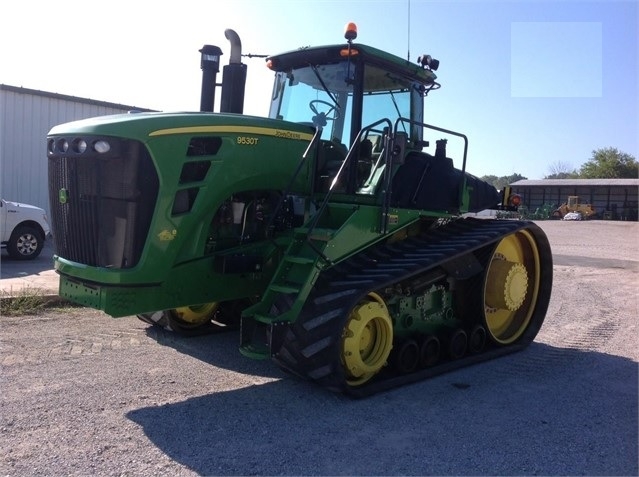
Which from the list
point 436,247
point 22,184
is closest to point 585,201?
point 22,184

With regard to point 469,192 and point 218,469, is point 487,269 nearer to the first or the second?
point 469,192

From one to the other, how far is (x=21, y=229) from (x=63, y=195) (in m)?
8.54

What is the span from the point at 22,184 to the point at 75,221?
1295 centimetres

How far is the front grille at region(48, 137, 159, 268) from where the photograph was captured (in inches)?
173

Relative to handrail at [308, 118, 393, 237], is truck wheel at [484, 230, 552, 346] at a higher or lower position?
lower

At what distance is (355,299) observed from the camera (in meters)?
4.64

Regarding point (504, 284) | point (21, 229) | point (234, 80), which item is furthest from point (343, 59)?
point (21, 229)

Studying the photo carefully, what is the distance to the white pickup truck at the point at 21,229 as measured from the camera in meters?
12.0

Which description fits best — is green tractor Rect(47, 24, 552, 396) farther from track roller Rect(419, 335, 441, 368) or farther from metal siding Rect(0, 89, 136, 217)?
Result: metal siding Rect(0, 89, 136, 217)

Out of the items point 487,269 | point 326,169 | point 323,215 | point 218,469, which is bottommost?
point 218,469

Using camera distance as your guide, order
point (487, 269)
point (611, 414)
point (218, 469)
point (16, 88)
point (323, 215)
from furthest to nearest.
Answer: point (16, 88) → point (487, 269) → point (323, 215) → point (611, 414) → point (218, 469)

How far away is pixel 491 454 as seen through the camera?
383 cm

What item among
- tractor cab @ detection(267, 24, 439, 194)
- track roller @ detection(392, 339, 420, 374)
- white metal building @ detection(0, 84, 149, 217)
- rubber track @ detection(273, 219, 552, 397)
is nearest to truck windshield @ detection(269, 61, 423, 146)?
tractor cab @ detection(267, 24, 439, 194)

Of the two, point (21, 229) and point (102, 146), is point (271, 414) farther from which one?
point (21, 229)
